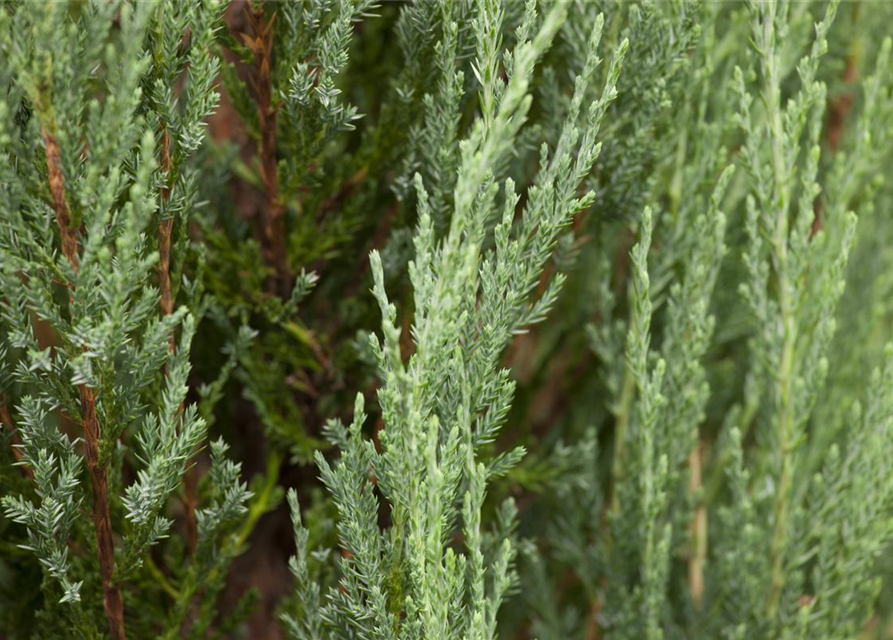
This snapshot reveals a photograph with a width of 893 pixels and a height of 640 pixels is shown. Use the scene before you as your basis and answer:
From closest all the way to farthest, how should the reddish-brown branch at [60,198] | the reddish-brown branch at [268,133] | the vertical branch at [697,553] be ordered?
the reddish-brown branch at [60,198], the reddish-brown branch at [268,133], the vertical branch at [697,553]

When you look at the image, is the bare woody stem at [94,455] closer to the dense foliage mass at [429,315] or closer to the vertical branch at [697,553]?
the dense foliage mass at [429,315]

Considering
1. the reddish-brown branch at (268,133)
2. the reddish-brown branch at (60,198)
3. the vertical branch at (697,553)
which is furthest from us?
the vertical branch at (697,553)

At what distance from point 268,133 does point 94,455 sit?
64cm

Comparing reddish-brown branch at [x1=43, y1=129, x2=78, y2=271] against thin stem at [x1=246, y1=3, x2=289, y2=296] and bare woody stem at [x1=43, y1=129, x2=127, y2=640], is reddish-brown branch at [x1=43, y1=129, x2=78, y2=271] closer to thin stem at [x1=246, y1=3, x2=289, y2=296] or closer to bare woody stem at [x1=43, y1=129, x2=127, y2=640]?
bare woody stem at [x1=43, y1=129, x2=127, y2=640]

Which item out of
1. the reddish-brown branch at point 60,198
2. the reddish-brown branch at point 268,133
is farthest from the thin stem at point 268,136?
the reddish-brown branch at point 60,198

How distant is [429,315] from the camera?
3.55 feet

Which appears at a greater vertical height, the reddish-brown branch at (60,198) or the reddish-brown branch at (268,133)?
the reddish-brown branch at (268,133)

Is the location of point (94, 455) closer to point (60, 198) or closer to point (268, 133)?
point (60, 198)

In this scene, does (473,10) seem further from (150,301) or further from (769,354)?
(769,354)

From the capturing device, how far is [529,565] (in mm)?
2125

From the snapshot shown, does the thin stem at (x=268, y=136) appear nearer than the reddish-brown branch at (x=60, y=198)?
No

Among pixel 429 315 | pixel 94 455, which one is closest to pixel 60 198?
pixel 94 455

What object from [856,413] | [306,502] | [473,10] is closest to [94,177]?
[473,10]

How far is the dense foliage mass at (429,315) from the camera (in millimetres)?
1105
